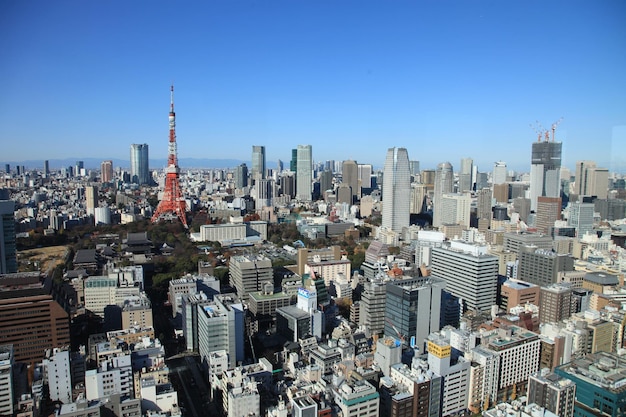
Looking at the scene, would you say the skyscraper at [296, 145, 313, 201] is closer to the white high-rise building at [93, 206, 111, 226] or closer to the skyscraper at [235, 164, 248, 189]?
the skyscraper at [235, 164, 248, 189]

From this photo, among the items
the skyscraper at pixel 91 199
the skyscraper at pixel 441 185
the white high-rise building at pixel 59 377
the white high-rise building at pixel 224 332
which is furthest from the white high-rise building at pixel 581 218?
the skyscraper at pixel 91 199

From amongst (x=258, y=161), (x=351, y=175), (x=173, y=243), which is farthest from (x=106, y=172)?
(x=173, y=243)

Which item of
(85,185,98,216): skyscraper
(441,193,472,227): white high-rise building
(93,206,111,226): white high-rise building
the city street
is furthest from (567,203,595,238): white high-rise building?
(85,185,98,216): skyscraper

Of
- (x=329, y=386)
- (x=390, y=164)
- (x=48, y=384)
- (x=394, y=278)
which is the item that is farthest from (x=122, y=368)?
(x=390, y=164)

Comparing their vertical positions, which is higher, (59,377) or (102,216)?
(102,216)

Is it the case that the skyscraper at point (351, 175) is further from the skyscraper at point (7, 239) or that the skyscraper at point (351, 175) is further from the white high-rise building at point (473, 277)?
the skyscraper at point (7, 239)

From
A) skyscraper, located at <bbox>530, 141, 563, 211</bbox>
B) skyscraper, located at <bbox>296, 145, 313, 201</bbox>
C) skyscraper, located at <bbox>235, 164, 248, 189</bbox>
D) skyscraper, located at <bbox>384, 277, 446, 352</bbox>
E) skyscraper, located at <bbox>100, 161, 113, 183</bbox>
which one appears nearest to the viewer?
skyscraper, located at <bbox>384, 277, 446, 352</bbox>

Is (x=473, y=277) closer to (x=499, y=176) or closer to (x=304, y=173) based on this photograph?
(x=499, y=176)
